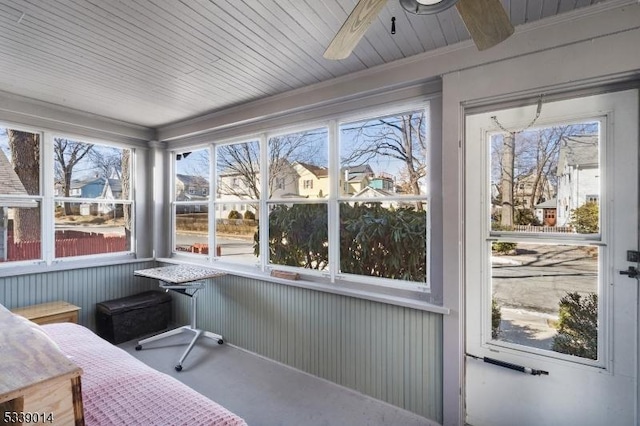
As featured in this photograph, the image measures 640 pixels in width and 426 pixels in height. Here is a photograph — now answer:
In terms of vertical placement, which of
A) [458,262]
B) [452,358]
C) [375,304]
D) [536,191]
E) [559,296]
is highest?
[536,191]

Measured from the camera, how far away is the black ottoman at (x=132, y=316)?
11.5ft

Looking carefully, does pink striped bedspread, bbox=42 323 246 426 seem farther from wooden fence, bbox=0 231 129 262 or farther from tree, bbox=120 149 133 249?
tree, bbox=120 149 133 249

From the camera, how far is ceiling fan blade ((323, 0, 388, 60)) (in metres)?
1.23

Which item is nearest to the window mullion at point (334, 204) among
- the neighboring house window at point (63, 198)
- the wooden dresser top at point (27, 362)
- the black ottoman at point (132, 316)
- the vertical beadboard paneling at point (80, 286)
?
the wooden dresser top at point (27, 362)

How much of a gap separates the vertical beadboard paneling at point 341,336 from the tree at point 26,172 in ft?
6.54

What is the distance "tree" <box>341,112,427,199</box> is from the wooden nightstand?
10.3 ft

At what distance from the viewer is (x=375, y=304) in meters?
2.56

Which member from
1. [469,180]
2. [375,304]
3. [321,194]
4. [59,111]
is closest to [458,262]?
[469,180]

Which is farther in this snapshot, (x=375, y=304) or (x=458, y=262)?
(x=375, y=304)

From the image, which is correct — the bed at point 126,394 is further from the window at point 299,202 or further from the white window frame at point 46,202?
the white window frame at point 46,202

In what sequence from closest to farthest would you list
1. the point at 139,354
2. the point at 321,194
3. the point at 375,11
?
the point at 375,11
the point at 321,194
the point at 139,354

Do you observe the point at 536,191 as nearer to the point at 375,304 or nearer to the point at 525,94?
the point at 525,94

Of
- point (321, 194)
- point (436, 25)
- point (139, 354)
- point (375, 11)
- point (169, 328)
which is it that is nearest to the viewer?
point (375, 11)

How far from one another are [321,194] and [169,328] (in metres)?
2.70
